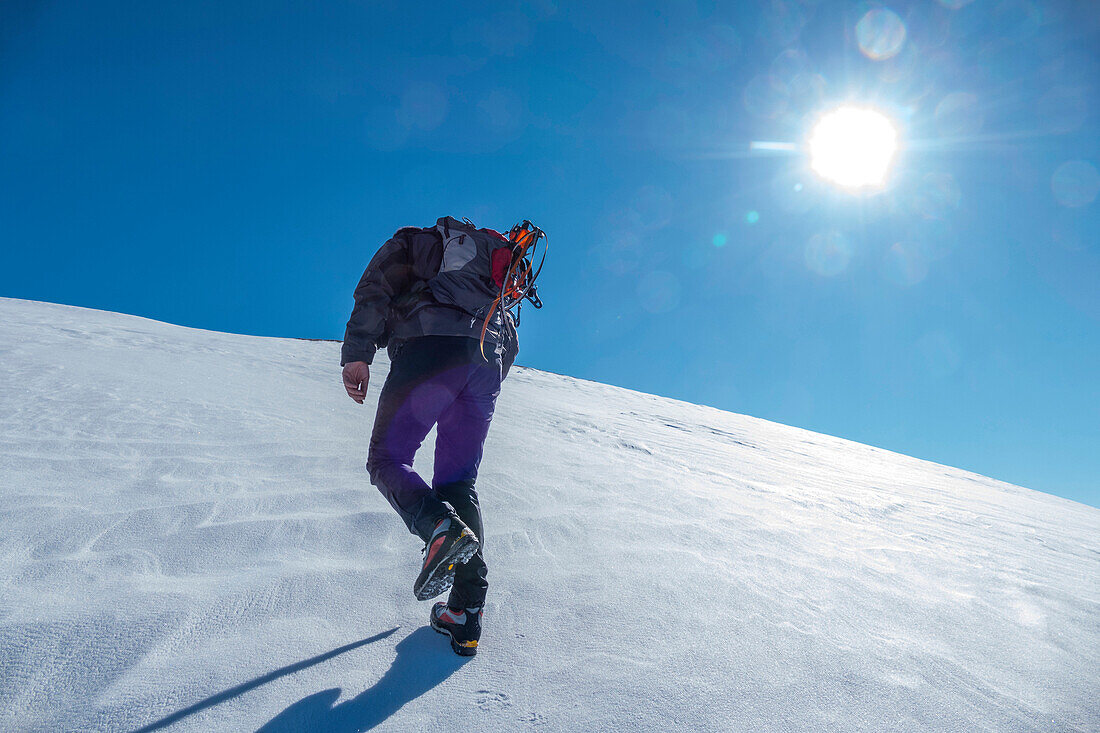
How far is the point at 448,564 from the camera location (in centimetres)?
140

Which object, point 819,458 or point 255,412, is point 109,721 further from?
point 819,458

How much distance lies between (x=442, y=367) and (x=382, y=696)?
3.26ft

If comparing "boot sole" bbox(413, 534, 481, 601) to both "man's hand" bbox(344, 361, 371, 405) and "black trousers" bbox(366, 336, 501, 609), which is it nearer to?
"black trousers" bbox(366, 336, 501, 609)

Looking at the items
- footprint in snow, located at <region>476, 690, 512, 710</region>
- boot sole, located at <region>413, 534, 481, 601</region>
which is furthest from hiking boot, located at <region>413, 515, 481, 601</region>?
footprint in snow, located at <region>476, 690, 512, 710</region>

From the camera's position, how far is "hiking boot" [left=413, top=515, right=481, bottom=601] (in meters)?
1.38

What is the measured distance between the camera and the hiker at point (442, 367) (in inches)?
59.6

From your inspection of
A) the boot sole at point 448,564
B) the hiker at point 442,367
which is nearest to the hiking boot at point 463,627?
the hiker at point 442,367

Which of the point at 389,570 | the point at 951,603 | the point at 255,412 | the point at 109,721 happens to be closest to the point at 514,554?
the point at 389,570

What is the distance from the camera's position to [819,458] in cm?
823

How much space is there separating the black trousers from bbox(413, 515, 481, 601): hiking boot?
6 centimetres

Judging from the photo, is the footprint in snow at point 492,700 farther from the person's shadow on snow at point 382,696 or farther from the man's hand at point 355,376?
the man's hand at point 355,376

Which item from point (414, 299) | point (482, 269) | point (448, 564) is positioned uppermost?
point (482, 269)

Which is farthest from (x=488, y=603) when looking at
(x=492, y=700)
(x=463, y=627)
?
(x=492, y=700)

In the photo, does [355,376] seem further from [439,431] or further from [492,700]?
[492,700]
